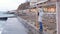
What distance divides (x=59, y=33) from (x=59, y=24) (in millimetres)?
306

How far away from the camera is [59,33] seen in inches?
204

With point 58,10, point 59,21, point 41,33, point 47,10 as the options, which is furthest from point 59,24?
point 47,10

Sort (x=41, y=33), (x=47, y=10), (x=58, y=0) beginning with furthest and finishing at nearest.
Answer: (x=47, y=10) → (x=41, y=33) → (x=58, y=0)

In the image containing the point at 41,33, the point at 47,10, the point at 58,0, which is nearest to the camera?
the point at 58,0

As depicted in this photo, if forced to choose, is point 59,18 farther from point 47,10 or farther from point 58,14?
point 47,10

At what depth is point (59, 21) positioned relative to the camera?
5090 mm

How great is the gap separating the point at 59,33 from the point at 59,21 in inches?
15.8

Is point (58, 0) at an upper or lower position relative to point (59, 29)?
upper

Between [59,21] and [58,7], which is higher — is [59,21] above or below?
below

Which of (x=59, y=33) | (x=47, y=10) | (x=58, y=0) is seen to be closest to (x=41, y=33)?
(x=59, y=33)

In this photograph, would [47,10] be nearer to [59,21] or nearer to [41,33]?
[41,33]

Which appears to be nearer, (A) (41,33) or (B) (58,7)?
(B) (58,7)

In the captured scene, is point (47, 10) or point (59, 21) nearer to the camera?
point (59, 21)

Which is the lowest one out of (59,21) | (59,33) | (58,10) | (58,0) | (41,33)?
(41,33)
